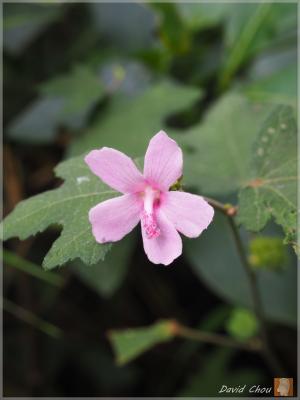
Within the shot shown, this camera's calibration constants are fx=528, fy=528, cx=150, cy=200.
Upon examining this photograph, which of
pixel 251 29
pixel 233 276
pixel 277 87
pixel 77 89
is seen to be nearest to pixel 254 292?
pixel 233 276

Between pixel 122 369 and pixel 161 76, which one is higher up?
pixel 161 76

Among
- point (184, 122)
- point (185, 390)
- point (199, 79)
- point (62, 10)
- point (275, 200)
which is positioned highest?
point (62, 10)

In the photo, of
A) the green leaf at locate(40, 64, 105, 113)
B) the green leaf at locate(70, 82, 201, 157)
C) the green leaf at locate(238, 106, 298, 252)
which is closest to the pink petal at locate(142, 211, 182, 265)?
the green leaf at locate(238, 106, 298, 252)

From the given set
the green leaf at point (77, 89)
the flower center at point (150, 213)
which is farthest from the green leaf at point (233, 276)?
the flower center at point (150, 213)

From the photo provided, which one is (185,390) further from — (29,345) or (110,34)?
(110,34)

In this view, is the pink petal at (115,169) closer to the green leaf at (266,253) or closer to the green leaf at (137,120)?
the green leaf at (266,253)

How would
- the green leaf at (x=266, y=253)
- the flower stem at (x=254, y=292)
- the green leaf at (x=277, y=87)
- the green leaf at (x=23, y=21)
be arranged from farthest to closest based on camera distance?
1. the green leaf at (x=23, y=21)
2. the green leaf at (x=277, y=87)
3. the green leaf at (x=266, y=253)
4. the flower stem at (x=254, y=292)

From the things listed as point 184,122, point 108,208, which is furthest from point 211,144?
point 108,208

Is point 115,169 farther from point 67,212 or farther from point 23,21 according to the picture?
point 23,21
